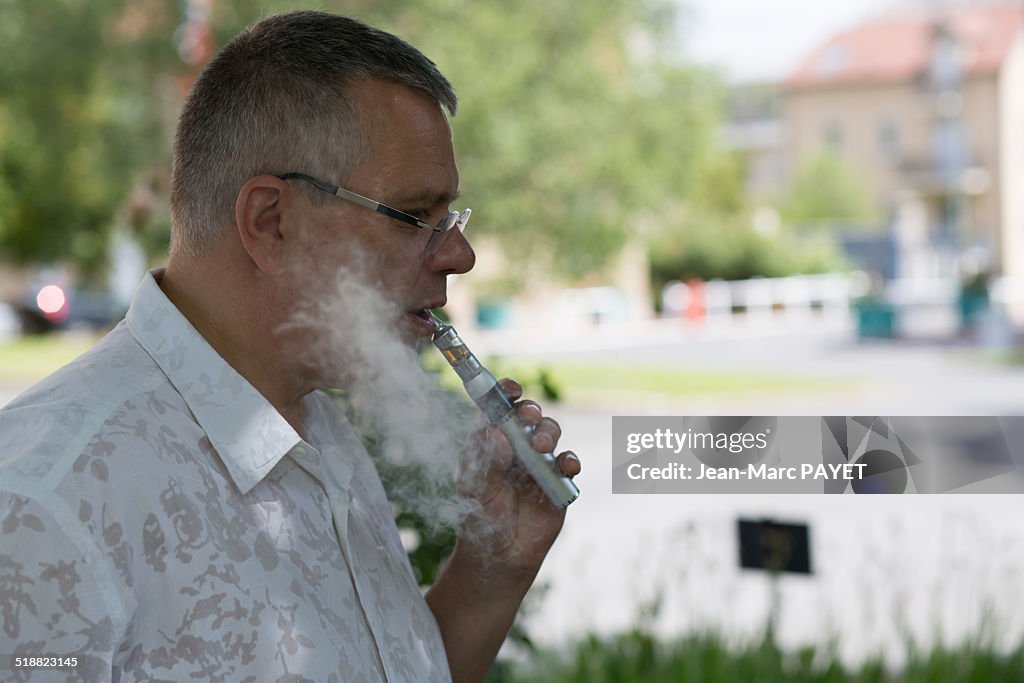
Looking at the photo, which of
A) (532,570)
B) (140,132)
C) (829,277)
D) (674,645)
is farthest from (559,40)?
(829,277)

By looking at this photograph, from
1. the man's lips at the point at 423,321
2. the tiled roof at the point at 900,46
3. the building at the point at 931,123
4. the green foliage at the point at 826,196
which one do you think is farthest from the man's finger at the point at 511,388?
the green foliage at the point at 826,196

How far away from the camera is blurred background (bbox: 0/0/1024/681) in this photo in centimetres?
345

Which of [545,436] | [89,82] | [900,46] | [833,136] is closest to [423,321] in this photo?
[545,436]

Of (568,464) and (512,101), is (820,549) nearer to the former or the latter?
(568,464)

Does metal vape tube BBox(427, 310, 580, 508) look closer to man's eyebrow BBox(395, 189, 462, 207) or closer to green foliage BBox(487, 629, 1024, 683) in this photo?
man's eyebrow BBox(395, 189, 462, 207)

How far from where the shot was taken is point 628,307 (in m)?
26.4

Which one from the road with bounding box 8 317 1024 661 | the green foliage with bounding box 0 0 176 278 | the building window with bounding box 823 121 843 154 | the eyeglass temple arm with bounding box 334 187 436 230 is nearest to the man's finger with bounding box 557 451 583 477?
the eyeglass temple arm with bounding box 334 187 436 230

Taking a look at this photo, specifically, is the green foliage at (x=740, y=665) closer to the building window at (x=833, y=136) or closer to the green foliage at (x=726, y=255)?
the green foliage at (x=726, y=255)

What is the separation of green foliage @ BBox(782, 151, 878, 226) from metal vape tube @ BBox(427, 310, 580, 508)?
143 ft

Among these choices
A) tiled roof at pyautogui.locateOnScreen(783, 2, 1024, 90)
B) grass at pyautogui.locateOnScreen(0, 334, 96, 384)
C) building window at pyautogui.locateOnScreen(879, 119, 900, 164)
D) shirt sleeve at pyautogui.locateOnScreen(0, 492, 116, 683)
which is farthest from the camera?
building window at pyautogui.locateOnScreen(879, 119, 900, 164)

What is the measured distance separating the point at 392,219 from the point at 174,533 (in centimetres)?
40

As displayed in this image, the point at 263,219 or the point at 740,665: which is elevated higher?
the point at 263,219

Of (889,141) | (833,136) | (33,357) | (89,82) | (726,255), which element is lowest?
(33,357)

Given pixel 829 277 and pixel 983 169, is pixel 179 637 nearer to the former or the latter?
pixel 829 277
